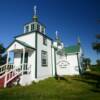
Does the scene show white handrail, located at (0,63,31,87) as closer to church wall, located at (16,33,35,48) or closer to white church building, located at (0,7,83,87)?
white church building, located at (0,7,83,87)

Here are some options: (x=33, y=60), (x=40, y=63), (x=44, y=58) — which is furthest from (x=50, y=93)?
(x=44, y=58)

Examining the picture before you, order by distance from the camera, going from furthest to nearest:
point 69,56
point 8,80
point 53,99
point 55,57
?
point 69,56
point 55,57
point 8,80
point 53,99

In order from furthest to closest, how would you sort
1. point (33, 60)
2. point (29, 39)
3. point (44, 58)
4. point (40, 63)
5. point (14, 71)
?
point (44, 58)
point (29, 39)
point (40, 63)
point (33, 60)
point (14, 71)

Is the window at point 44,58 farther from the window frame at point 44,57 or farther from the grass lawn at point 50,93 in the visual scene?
the grass lawn at point 50,93

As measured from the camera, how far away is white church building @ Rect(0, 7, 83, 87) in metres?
16.4

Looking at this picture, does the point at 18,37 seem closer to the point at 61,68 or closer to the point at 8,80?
the point at 8,80

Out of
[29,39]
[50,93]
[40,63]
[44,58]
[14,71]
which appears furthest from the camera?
[44,58]

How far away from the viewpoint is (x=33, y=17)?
67.4 ft

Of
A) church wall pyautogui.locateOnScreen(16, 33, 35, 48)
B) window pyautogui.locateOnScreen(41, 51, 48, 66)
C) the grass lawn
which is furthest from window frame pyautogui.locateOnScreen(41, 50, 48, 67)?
the grass lawn

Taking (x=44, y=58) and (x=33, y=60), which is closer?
(x=33, y=60)

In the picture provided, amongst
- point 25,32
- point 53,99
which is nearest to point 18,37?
point 25,32

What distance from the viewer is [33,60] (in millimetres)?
17891

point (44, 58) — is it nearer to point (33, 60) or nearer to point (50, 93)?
point (33, 60)

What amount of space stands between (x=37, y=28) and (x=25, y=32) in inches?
74.2
